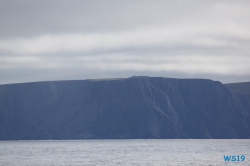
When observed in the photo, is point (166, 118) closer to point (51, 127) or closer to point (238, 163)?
point (51, 127)

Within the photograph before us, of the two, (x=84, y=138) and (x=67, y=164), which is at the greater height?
(x=67, y=164)

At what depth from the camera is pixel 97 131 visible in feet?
615

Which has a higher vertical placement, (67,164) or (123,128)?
(67,164)

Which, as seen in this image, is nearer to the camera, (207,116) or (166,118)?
(166,118)

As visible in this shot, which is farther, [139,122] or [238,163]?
[139,122]

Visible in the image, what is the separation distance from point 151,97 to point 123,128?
18.2 meters

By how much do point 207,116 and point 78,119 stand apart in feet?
150

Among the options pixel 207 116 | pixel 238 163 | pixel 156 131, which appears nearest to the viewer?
pixel 238 163

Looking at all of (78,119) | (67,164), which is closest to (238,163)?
(67,164)

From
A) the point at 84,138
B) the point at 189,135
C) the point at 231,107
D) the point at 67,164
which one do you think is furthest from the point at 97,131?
the point at 67,164

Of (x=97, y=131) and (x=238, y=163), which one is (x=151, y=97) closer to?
(x=97, y=131)

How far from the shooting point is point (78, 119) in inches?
7653

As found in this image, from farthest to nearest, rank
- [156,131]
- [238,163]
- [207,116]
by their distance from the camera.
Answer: [207,116], [156,131], [238,163]

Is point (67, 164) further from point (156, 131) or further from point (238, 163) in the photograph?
point (156, 131)
